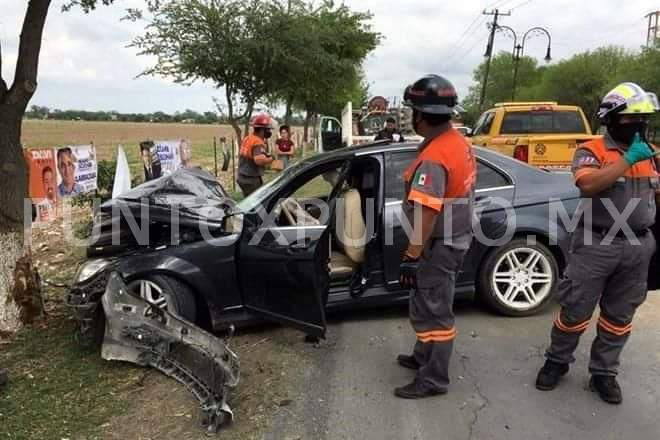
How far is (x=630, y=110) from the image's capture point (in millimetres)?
3131

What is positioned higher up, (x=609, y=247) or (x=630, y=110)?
(x=630, y=110)

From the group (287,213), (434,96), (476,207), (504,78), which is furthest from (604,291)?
(504,78)

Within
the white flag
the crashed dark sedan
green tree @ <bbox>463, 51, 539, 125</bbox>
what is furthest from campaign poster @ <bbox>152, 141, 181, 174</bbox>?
green tree @ <bbox>463, 51, 539, 125</bbox>

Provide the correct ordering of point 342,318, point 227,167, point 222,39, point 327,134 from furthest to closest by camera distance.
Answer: point 327,134, point 227,167, point 222,39, point 342,318

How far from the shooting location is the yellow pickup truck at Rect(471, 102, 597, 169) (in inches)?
427

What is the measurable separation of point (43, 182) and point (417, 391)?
21.9 feet

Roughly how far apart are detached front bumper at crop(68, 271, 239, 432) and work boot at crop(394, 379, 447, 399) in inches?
40.1

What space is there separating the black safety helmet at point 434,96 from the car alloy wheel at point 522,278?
72.8 inches

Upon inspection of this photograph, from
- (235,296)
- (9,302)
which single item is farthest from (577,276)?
(9,302)

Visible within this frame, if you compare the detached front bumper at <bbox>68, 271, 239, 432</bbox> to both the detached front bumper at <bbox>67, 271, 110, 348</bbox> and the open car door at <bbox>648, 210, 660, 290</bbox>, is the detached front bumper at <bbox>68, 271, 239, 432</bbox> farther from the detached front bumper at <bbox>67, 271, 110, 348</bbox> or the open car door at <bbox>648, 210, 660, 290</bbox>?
the open car door at <bbox>648, 210, 660, 290</bbox>

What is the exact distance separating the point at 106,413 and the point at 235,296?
4.18 ft

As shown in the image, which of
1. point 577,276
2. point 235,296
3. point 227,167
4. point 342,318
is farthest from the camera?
point 227,167

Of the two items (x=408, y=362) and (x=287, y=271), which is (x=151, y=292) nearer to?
(x=287, y=271)

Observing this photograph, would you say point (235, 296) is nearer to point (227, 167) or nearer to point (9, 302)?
point (9, 302)
